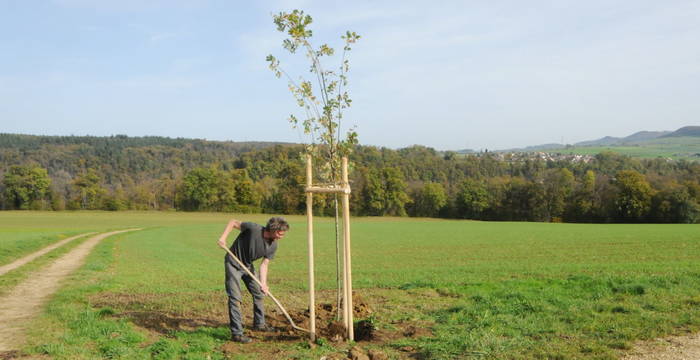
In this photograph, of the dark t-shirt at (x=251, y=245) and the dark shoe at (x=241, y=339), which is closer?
the dark shoe at (x=241, y=339)

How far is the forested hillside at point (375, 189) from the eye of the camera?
79.4 meters

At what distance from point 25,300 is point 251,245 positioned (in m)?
7.56

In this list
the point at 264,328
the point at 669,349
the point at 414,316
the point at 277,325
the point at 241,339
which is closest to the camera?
the point at 669,349

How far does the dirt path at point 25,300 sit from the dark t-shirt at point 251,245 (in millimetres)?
3580

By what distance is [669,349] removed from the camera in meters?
6.67

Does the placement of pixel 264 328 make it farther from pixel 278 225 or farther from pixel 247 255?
pixel 278 225

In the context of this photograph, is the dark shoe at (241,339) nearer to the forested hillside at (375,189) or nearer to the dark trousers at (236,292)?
the dark trousers at (236,292)

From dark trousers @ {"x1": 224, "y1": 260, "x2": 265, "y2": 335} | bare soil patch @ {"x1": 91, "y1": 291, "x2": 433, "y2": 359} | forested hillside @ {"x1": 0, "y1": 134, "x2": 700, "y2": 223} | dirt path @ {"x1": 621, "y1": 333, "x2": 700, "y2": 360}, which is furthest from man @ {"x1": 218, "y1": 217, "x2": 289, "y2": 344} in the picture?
forested hillside @ {"x1": 0, "y1": 134, "x2": 700, "y2": 223}

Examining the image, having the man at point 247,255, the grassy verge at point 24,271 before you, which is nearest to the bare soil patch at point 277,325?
the man at point 247,255

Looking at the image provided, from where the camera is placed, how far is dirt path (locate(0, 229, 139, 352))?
8062 millimetres

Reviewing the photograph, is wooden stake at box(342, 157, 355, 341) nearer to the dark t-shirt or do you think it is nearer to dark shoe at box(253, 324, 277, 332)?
the dark t-shirt

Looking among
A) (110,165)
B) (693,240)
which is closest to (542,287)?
(693,240)

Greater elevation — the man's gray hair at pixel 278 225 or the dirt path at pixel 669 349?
the man's gray hair at pixel 278 225

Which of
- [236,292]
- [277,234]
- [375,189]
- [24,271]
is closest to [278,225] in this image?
[277,234]
